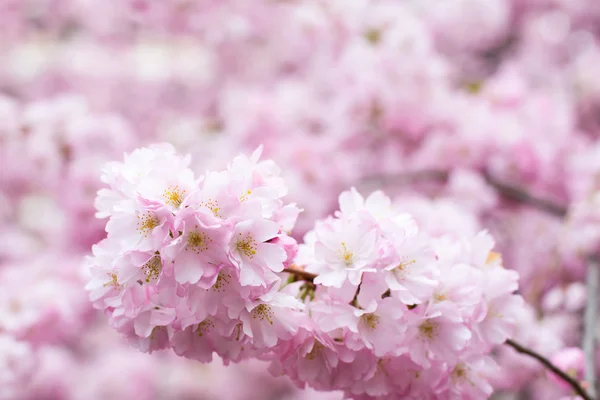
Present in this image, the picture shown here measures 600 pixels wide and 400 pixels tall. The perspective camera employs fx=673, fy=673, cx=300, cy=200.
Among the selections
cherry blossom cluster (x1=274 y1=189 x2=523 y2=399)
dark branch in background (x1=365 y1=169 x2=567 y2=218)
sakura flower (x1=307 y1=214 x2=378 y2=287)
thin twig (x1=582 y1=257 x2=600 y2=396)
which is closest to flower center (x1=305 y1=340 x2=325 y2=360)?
cherry blossom cluster (x1=274 y1=189 x2=523 y2=399)

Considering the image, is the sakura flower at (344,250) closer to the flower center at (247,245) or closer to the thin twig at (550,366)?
the flower center at (247,245)

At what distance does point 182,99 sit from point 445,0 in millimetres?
1511

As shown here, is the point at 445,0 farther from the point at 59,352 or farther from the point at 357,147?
the point at 59,352

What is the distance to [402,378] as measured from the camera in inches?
39.0

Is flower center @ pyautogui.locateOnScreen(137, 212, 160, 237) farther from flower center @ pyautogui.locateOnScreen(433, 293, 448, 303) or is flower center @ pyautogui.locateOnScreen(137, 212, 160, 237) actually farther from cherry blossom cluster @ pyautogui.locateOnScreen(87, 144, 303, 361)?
flower center @ pyautogui.locateOnScreen(433, 293, 448, 303)

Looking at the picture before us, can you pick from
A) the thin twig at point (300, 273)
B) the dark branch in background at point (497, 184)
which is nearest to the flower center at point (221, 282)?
the thin twig at point (300, 273)

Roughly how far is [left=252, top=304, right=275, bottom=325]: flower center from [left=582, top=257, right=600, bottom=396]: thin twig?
68cm

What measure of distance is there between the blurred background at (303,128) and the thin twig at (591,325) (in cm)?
7

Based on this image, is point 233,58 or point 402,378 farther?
point 233,58

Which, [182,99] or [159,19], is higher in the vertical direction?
[159,19]

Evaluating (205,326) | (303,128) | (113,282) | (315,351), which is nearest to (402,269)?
(315,351)

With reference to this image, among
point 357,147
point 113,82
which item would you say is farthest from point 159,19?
point 357,147

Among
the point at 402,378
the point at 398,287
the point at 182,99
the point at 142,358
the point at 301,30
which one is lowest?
the point at 142,358

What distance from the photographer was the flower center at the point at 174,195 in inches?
33.5
